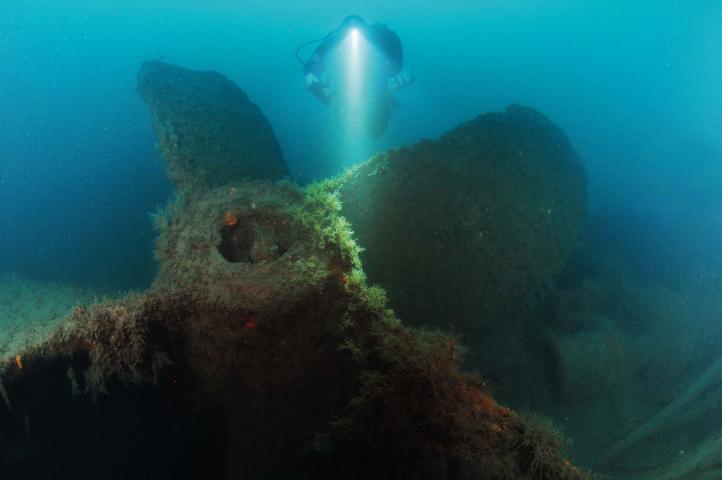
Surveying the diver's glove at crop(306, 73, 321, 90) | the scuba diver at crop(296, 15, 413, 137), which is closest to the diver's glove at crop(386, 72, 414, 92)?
the scuba diver at crop(296, 15, 413, 137)

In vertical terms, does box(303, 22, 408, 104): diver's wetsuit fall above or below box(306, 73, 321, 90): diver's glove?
above

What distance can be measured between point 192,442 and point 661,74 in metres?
65.8

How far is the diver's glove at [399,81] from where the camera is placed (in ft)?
35.7

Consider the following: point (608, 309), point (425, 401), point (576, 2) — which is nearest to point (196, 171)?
point (425, 401)

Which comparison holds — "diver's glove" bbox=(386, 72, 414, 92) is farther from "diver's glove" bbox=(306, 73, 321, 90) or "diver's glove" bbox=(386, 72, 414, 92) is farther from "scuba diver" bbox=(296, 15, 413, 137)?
"diver's glove" bbox=(306, 73, 321, 90)

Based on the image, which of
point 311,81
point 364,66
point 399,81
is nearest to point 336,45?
point 364,66

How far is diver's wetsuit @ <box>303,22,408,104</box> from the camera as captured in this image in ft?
33.8

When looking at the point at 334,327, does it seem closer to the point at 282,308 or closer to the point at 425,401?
the point at 282,308

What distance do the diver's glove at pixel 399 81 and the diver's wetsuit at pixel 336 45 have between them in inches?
1.8

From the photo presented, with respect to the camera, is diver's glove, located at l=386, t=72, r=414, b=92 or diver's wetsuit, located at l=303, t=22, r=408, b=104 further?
diver's glove, located at l=386, t=72, r=414, b=92

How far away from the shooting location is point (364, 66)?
34.5 feet

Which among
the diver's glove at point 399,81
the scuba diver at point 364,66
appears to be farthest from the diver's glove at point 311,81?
the diver's glove at point 399,81

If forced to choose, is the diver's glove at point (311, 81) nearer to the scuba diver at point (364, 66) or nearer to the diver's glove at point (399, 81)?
the scuba diver at point (364, 66)

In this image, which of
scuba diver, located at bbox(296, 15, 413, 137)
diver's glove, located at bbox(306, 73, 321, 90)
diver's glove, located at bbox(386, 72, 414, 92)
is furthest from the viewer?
diver's glove, located at bbox(386, 72, 414, 92)
